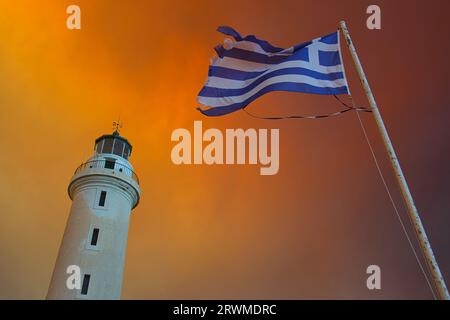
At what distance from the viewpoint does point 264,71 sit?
15.6 meters

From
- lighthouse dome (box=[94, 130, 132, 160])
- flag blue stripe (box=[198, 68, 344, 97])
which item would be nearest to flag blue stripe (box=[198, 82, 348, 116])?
→ flag blue stripe (box=[198, 68, 344, 97])

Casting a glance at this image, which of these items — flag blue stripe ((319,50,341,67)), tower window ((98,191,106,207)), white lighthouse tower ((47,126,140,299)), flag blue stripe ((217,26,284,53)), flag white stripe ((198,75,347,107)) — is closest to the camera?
flag white stripe ((198,75,347,107))

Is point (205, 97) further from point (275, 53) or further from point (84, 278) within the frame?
point (84, 278)

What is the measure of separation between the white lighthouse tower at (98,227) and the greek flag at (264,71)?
21.8m

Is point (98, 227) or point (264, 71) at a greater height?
point (98, 227)

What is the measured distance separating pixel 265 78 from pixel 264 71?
421mm

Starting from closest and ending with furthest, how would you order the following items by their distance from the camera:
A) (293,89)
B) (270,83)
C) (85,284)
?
(293,89) → (270,83) → (85,284)

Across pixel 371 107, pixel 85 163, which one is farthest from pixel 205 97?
pixel 85 163

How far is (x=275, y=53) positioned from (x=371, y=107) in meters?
4.28

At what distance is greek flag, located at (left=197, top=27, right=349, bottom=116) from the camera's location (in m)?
14.7

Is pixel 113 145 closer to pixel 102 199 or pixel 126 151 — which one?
pixel 126 151

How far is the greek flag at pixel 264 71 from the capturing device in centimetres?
1466

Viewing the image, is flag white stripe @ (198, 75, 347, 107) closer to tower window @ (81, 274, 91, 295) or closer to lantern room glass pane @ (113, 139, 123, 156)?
tower window @ (81, 274, 91, 295)

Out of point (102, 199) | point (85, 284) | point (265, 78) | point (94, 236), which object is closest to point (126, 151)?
point (102, 199)
